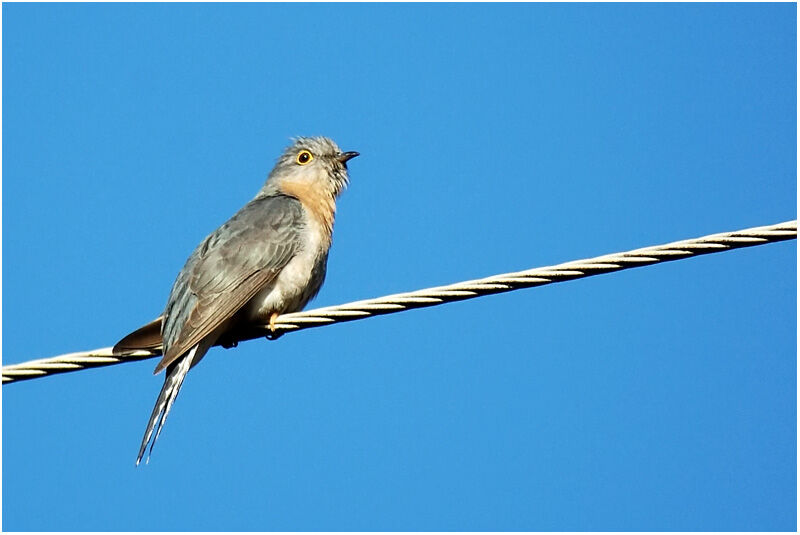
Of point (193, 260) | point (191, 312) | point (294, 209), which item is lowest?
point (191, 312)

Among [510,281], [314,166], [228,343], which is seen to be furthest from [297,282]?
[510,281]

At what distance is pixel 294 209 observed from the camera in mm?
7680

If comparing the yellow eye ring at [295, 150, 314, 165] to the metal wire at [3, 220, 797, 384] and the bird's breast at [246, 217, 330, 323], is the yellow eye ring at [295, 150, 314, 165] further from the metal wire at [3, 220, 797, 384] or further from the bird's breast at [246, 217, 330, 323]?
the metal wire at [3, 220, 797, 384]

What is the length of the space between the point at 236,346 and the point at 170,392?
65 centimetres

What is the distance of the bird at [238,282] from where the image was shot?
6453 mm

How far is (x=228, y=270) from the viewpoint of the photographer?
272 inches

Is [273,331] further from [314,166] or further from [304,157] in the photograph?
[304,157]

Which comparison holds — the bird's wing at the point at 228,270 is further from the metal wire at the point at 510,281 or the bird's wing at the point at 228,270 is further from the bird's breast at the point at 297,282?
the metal wire at the point at 510,281

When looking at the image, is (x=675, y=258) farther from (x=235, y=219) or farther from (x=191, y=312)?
(x=235, y=219)

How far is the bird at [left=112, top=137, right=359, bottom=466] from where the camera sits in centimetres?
645

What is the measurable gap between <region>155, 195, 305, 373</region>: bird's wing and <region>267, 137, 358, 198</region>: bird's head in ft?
2.55

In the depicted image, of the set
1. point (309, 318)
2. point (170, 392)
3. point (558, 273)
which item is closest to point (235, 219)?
point (170, 392)

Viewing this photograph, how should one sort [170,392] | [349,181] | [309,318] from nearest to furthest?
[309,318]
[170,392]
[349,181]

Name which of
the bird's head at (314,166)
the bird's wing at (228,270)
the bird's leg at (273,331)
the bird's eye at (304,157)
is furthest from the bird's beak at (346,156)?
the bird's leg at (273,331)
